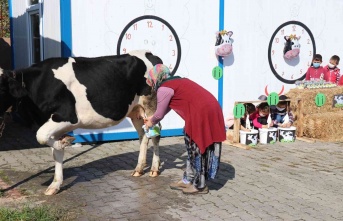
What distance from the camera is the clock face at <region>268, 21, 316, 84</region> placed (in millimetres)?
9820

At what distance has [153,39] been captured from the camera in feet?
28.5

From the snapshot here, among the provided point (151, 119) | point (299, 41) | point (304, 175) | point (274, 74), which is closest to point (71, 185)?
point (151, 119)

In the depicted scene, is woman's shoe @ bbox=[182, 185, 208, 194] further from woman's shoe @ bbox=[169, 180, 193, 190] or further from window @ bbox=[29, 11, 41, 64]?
window @ bbox=[29, 11, 41, 64]

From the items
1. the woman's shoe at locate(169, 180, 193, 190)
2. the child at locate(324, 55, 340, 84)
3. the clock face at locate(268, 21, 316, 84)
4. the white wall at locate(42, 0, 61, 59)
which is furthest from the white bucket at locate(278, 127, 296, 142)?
the white wall at locate(42, 0, 61, 59)

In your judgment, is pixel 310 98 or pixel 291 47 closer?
pixel 310 98

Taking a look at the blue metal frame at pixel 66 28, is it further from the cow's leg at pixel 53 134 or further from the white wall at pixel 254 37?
the white wall at pixel 254 37

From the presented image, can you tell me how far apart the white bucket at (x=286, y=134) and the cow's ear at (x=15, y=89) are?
5.27 metres

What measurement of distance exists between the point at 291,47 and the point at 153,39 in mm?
3192

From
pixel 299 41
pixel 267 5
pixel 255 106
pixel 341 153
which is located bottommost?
pixel 341 153

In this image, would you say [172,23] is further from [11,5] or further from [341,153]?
[11,5]

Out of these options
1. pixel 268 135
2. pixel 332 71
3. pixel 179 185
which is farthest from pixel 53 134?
pixel 332 71

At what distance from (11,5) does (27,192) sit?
25.1 ft

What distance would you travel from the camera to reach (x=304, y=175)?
6.36m

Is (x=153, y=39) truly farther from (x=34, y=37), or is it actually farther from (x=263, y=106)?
(x=34, y=37)
